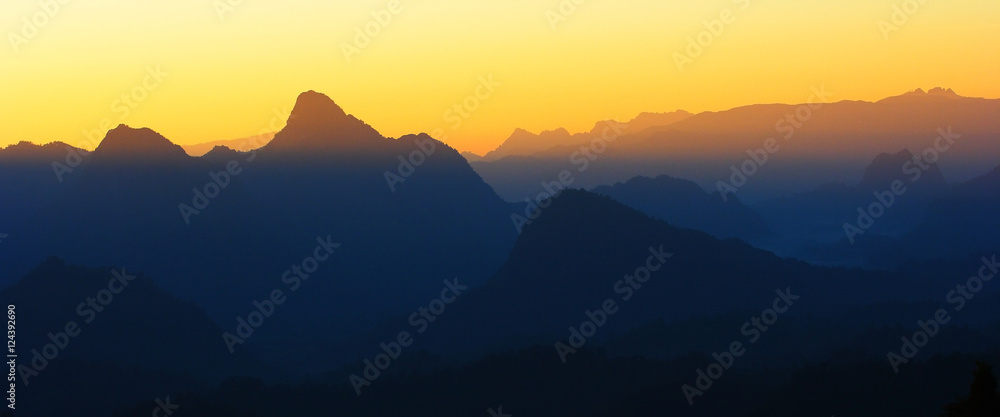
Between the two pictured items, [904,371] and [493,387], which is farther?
[493,387]

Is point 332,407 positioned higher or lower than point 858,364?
lower

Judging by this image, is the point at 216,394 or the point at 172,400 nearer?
the point at 172,400

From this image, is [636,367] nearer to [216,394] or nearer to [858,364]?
[858,364]

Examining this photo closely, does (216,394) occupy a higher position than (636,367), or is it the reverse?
(636,367)

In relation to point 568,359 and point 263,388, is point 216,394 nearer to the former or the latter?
point 263,388

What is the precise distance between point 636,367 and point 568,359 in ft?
44.2

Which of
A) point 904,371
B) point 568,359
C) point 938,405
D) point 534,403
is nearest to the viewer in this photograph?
point 938,405

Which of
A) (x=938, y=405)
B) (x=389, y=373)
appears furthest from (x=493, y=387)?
(x=938, y=405)

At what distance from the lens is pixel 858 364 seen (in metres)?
155

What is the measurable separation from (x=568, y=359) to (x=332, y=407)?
47272 mm

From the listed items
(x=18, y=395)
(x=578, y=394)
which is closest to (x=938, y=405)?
(x=578, y=394)

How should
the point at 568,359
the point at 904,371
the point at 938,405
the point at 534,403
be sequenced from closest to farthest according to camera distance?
the point at 938,405 → the point at 904,371 → the point at 534,403 → the point at 568,359

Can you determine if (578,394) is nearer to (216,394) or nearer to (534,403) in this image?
(534,403)

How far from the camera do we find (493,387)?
174875 mm
